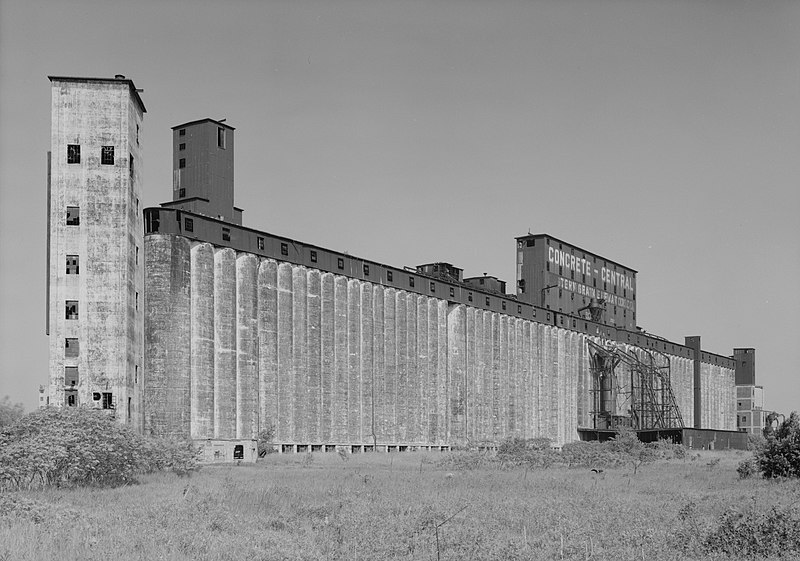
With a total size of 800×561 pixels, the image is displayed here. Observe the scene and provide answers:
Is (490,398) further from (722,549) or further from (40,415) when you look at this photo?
(722,549)

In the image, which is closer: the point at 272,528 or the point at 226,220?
the point at 272,528

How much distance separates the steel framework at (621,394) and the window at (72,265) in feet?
213

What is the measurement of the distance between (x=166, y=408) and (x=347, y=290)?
62.2 feet

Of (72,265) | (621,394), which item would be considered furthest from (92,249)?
(621,394)

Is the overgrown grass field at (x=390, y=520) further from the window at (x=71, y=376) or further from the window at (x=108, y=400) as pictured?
the window at (x=71, y=376)

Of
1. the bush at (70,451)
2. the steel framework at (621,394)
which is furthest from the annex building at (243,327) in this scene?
the bush at (70,451)

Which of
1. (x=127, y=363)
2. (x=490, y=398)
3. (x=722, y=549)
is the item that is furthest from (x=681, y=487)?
(x=490, y=398)

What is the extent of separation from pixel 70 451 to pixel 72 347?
15805 mm

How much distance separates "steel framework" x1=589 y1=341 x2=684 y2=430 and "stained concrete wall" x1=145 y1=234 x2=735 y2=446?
728 cm

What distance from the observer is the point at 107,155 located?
46.1 meters

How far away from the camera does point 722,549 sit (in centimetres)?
1791

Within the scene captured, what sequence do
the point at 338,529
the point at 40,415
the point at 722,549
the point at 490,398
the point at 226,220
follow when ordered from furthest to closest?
the point at 490,398 → the point at 226,220 → the point at 40,415 → the point at 338,529 → the point at 722,549

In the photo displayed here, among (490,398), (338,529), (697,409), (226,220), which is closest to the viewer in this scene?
(338,529)

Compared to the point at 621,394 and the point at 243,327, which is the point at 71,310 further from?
the point at 621,394
